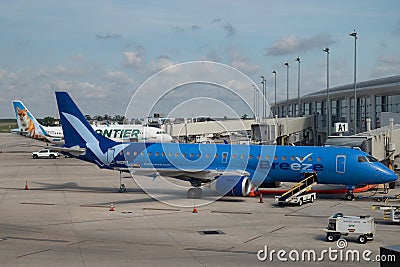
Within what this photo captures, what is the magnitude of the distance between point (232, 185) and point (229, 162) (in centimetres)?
325

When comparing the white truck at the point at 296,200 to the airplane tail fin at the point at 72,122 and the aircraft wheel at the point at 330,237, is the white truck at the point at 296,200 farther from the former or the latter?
Result: the airplane tail fin at the point at 72,122

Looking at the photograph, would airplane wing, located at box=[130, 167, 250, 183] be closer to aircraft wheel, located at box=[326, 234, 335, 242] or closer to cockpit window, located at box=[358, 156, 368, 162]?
cockpit window, located at box=[358, 156, 368, 162]

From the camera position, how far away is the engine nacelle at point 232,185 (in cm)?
3388

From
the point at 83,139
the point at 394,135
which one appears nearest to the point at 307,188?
the point at 394,135

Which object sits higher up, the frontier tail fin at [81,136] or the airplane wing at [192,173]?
the frontier tail fin at [81,136]

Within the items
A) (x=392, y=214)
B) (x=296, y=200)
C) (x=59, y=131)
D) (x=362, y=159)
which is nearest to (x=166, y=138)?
(x=59, y=131)

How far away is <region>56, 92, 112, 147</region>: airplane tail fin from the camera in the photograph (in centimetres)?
4072

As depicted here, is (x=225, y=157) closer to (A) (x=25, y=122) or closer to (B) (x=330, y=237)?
(B) (x=330, y=237)

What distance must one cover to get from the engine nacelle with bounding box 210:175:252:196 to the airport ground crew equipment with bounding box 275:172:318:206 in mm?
2131

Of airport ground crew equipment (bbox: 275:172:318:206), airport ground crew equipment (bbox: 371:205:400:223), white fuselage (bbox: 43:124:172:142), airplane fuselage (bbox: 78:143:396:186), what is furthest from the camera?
white fuselage (bbox: 43:124:172:142)

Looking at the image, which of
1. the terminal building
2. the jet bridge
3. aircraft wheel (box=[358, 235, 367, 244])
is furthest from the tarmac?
the terminal building

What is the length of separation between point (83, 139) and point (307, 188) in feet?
57.4

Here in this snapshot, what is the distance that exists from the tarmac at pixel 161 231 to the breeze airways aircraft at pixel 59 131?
42969 millimetres

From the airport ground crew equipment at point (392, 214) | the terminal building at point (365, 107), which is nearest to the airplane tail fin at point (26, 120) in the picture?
the terminal building at point (365, 107)
